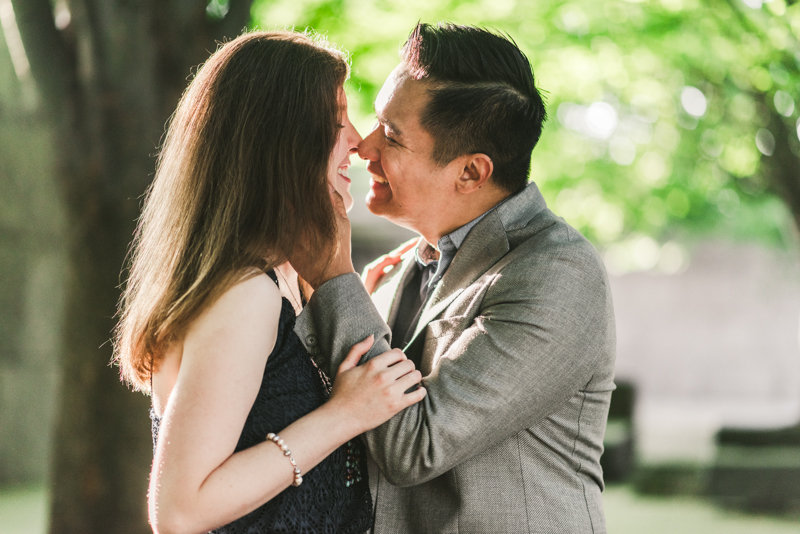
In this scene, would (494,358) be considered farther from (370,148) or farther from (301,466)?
(370,148)

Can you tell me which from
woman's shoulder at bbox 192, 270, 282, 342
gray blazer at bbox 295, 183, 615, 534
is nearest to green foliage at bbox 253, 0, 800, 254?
gray blazer at bbox 295, 183, 615, 534

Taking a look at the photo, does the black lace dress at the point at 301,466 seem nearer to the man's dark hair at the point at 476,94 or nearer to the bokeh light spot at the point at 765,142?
the man's dark hair at the point at 476,94

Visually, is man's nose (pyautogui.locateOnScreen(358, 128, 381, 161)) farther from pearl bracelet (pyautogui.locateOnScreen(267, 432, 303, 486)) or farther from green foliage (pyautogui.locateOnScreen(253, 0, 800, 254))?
green foliage (pyautogui.locateOnScreen(253, 0, 800, 254))

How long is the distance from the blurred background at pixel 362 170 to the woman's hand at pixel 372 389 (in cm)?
207

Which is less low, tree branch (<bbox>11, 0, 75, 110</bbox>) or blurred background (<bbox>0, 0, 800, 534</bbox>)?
tree branch (<bbox>11, 0, 75, 110</bbox>)

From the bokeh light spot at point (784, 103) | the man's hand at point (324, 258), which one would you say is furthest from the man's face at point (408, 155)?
the bokeh light spot at point (784, 103)

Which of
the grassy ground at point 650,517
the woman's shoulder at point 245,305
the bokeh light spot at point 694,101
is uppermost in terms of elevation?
the woman's shoulder at point 245,305

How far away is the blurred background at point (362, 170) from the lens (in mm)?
4398

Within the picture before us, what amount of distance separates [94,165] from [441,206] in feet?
9.07

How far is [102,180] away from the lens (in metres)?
4.42

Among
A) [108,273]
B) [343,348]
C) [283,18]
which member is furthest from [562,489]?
[283,18]

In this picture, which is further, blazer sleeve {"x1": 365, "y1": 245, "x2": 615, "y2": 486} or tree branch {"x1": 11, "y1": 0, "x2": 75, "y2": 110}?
tree branch {"x1": 11, "y1": 0, "x2": 75, "y2": 110}

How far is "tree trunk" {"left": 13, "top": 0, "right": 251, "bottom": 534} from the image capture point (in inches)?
171

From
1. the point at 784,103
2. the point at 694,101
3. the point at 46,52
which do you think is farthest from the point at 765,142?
the point at 46,52
